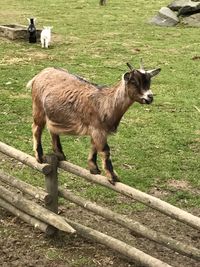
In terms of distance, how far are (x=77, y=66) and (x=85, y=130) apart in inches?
288

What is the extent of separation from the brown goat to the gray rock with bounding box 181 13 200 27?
12.6 meters

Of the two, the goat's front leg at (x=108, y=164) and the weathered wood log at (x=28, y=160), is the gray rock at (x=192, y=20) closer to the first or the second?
the weathered wood log at (x=28, y=160)

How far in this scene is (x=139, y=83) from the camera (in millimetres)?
4258

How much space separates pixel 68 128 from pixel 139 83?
861mm

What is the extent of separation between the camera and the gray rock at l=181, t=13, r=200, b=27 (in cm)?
1693

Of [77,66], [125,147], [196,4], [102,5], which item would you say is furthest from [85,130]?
[102,5]

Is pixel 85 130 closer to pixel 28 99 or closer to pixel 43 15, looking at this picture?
pixel 28 99

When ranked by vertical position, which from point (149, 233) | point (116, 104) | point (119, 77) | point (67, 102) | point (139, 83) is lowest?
point (119, 77)

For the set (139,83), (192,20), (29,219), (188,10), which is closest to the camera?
(139,83)

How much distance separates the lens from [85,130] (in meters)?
4.68

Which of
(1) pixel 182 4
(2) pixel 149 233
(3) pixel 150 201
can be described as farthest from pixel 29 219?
(1) pixel 182 4

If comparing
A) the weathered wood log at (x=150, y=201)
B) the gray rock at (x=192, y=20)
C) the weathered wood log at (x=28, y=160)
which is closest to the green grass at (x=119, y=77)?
the gray rock at (x=192, y=20)

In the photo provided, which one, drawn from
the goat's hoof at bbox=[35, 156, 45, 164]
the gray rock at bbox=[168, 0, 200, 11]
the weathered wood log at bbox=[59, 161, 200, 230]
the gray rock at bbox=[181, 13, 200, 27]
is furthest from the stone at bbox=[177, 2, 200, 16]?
the weathered wood log at bbox=[59, 161, 200, 230]

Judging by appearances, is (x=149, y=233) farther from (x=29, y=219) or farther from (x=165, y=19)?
(x=165, y=19)
